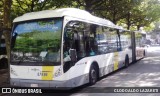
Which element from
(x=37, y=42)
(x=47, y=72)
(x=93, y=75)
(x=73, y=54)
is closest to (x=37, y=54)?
(x=37, y=42)

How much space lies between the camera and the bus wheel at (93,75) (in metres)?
12.0

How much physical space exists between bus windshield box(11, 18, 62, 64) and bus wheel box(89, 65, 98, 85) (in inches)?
112

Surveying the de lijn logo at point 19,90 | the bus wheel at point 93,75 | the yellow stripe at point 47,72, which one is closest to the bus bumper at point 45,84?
the yellow stripe at point 47,72

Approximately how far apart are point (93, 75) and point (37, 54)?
Result: 3.31m

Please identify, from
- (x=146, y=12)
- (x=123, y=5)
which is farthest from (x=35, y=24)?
(x=146, y=12)

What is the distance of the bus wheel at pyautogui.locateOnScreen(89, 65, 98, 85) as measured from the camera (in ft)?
39.4

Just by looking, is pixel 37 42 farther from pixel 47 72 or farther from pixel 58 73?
pixel 58 73

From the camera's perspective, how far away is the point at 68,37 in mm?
9961

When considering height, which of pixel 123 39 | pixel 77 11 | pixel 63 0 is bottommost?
pixel 123 39

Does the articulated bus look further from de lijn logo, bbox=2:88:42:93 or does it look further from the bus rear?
de lijn logo, bbox=2:88:42:93

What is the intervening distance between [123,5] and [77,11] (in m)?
14.1

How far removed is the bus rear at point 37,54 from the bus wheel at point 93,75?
2713 mm

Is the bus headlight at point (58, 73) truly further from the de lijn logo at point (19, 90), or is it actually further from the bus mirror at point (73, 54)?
the de lijn logo at point (19, 90)

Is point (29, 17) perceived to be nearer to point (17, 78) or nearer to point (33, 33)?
point (33, 33)
